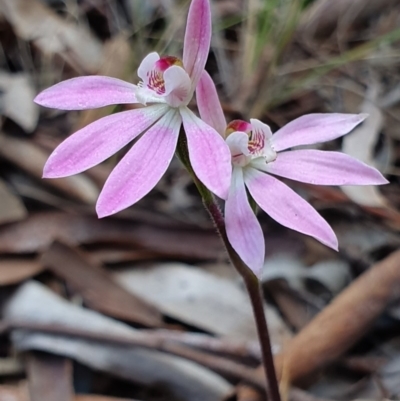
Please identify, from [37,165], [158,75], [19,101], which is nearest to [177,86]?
[158,75]

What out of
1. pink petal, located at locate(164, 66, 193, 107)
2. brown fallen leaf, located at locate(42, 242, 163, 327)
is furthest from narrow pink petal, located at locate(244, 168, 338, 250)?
brown fallen leaf, located at locate(42, 242, 163, 327)

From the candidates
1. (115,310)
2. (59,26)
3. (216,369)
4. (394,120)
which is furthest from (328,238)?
(59,26)

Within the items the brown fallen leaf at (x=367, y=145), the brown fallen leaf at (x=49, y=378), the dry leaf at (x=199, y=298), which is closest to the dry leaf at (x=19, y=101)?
the dry leaf at (x=199, y=298)

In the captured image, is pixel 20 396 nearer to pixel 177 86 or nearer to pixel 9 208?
pixel 9 208

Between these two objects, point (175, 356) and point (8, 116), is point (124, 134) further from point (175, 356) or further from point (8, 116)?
point (8, 116)

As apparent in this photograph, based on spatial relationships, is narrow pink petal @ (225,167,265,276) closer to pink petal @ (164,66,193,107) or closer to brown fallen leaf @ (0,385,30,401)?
pink petal @ (164,66,193,107)

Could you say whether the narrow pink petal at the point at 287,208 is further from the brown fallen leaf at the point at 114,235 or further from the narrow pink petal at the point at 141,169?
the brown fallen leaf at the point at 114,235

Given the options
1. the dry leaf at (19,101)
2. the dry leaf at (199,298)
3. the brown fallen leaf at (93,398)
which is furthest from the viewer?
the dry leaf at (19,101)
